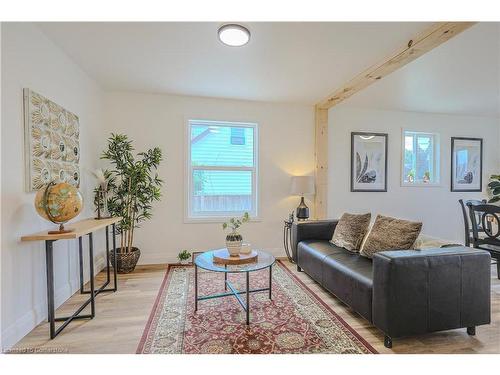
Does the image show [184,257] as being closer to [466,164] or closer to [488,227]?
[488,227]

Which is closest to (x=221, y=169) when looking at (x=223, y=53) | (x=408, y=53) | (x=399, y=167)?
(x=223, y=53)

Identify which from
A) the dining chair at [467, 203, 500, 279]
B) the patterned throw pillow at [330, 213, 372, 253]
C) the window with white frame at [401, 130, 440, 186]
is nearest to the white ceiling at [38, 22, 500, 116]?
the window with white frame at [401, 130, 440, 186]

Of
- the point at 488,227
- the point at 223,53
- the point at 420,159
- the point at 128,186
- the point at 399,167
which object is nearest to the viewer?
the point at 223,53

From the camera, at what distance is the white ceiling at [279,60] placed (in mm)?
2158

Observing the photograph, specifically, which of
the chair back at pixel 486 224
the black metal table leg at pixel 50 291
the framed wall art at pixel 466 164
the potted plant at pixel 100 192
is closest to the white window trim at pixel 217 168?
the potted plant at pixel 100 192

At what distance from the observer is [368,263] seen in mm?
2314

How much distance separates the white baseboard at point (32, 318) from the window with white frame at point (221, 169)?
1.61 metres

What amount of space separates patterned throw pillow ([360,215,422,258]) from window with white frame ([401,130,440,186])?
257 cm

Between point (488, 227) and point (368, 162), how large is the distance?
5.89 feet

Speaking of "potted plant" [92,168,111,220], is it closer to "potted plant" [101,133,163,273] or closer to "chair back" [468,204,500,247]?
"potted plant" [101,133,163,273]

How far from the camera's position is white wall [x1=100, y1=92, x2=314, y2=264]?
366cm

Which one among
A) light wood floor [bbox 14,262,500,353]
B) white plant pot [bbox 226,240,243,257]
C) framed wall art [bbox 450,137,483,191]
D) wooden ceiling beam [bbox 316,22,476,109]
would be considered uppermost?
wooden ceiling beam [bbox 316,22,476,109]

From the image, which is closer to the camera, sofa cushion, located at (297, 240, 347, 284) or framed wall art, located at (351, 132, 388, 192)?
sofa cushion, located at (297, 240, 347, 284)

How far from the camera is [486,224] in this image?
3.08 m
